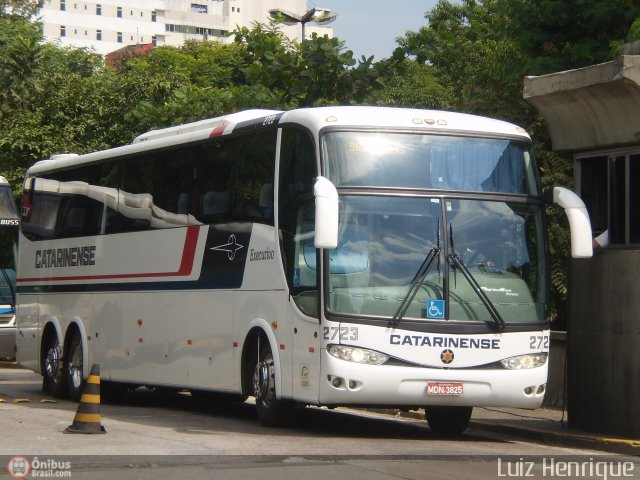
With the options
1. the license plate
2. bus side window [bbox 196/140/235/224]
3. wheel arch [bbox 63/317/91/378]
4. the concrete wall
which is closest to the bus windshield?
the concrete wall

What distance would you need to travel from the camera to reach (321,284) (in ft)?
44.3

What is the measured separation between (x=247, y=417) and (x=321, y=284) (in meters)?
3.84

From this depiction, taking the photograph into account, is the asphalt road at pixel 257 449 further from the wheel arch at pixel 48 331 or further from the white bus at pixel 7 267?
the white bus at pixel 7 267

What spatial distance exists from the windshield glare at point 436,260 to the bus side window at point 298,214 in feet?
0.88

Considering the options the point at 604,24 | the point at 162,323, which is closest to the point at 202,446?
the point at 162,323

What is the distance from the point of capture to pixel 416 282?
13.5 meters

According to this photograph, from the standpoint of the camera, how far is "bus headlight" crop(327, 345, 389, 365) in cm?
1333

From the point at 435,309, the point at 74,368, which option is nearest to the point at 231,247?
the point at 435,309

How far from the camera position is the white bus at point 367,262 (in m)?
13.4

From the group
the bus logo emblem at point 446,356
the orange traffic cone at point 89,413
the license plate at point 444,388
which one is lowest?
the orange traffic cone at point 89,413

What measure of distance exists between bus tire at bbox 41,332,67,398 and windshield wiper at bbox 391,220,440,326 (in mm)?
8756

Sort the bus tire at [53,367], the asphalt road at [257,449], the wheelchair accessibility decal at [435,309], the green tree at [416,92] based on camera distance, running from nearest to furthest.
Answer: the asphalt road at [257,449]
the wheelchair accessibility decal at [435,309]
the bus tire at [53,367]
the green tree at [416,92]

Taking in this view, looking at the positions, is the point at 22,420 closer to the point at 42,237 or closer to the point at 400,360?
the point at 400,360

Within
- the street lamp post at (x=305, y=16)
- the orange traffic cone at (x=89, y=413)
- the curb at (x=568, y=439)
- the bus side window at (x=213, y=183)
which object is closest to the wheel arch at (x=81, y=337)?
the bus side window at (x=213, y=183)
